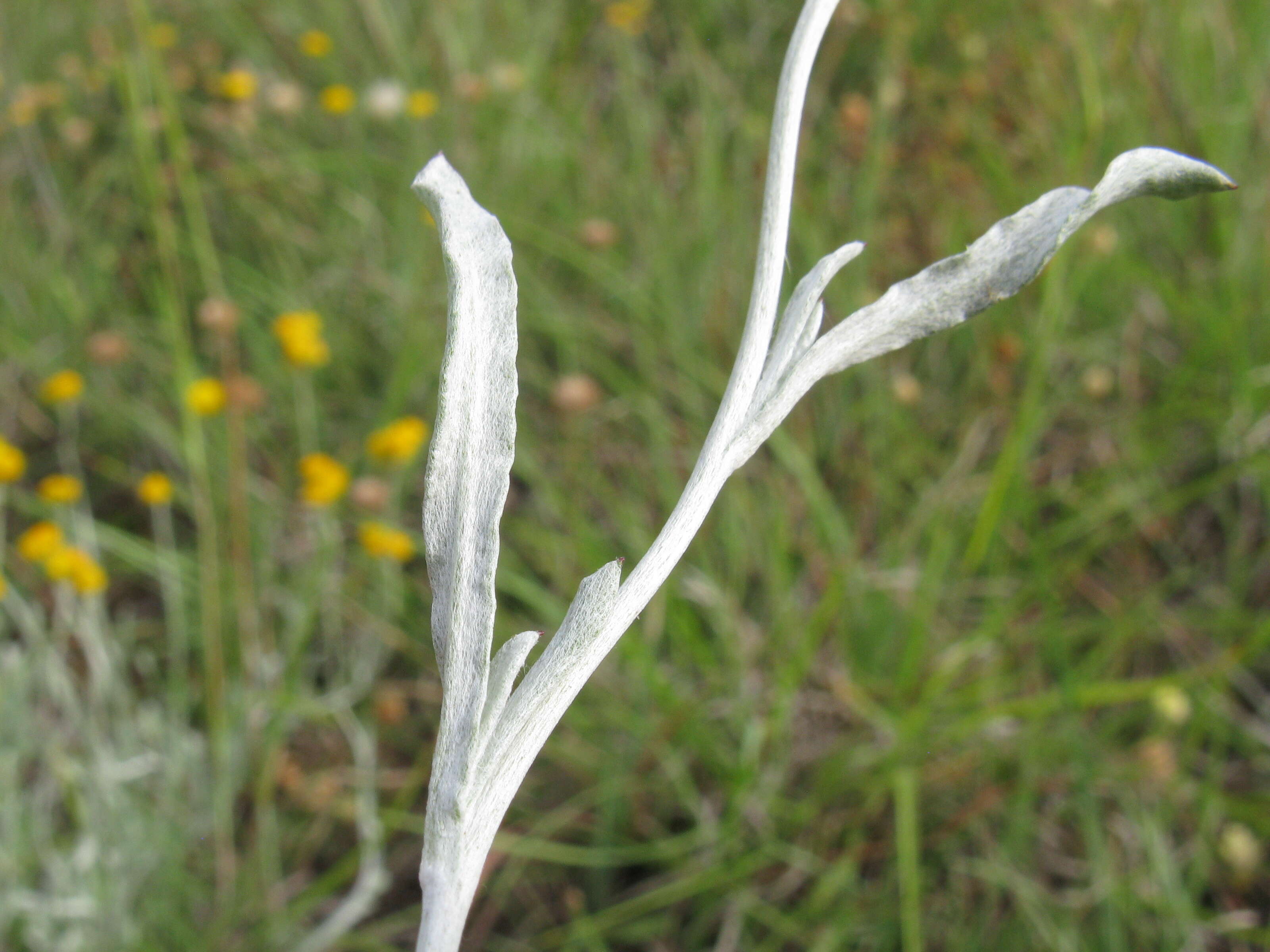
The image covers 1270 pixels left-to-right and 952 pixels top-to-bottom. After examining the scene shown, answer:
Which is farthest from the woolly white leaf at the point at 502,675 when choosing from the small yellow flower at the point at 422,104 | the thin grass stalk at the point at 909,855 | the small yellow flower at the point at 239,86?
the small yellow flower at the point at 239,86

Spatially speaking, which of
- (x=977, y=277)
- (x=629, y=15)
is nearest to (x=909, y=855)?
(x=977, y=277)

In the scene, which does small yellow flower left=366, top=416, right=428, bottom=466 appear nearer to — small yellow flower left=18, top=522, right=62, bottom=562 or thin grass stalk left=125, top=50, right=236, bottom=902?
thin grass stalk left=125, top=50, right=236, bottom=902

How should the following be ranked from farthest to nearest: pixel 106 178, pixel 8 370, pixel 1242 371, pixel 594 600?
pixel 106 178 → pixel 8 370 → pixel 1242 371 → pixel 594 600

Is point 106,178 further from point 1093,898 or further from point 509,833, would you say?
point 1093,898

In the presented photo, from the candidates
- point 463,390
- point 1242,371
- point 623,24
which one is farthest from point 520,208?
point 463,390

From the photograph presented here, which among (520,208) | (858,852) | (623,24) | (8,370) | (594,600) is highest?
(623,24)

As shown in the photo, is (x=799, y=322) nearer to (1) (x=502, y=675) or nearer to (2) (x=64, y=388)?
(1) (x=502, y=675)

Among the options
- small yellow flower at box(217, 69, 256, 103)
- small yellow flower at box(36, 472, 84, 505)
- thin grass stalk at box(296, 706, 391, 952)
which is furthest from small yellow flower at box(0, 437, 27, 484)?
small yellow flower at box(217, 69, 256, 103)
